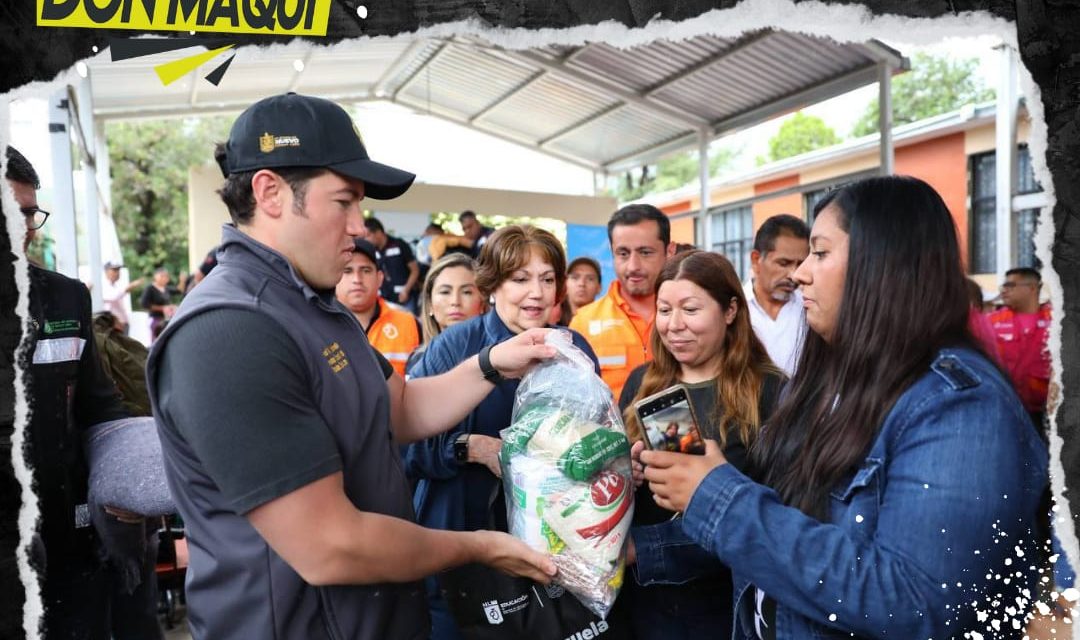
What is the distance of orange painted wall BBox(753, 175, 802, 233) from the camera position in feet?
54.0

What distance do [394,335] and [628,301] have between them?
5.37ft

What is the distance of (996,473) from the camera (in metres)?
1.28

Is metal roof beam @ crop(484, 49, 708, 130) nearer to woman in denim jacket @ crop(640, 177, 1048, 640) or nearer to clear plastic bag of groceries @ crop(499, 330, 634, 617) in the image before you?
clear plastic bag of groceries @ crop(499, 330, 634, 617)

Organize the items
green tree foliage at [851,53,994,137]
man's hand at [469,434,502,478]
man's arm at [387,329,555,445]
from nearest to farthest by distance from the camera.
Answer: man's arm at [387,329,555,445] < man's hand at [469,434,502,478] < green tree foliage at [851,53,994,137]

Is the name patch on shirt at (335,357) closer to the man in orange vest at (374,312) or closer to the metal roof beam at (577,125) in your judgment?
the man in orange vest at (374,312)

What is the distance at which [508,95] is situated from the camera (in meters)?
12.4

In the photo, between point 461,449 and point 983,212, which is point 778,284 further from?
point 983,212

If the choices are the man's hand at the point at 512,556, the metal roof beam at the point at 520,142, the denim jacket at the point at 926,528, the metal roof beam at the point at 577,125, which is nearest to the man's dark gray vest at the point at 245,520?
the man's hand at the point at 512,556

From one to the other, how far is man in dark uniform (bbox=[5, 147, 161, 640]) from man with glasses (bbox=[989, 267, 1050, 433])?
4.28 m

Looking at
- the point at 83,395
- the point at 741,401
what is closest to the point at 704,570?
the point at 741,401

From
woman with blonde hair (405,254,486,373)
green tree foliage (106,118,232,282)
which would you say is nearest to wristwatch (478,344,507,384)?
woman with blonde hair (405,254,486,373)

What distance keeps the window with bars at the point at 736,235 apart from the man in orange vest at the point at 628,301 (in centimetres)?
1503

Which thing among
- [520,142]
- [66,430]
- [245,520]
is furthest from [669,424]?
[520,142]

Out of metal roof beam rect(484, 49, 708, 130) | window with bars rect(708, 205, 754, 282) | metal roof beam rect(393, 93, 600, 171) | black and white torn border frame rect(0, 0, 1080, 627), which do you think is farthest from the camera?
window with bars rect(708, 205, 754, 282)
